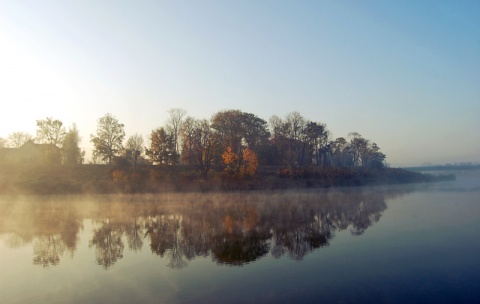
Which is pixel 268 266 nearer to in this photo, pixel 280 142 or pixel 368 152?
pixel 280 142

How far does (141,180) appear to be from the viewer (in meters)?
67.8

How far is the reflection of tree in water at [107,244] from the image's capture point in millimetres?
21291

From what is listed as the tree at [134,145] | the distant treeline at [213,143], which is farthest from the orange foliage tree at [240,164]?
the tree at [134,145]

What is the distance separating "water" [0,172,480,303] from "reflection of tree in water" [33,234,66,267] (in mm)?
74

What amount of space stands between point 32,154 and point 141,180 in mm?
38084

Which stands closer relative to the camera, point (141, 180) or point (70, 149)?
point (141, 180)

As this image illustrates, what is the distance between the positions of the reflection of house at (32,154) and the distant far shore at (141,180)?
4.94 m

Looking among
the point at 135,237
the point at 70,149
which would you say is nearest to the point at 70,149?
the point at 70,149

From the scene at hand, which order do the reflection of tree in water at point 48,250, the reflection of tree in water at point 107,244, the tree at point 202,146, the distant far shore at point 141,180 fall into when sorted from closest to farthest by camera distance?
the reflection of tree in water at point 48,250
the reflection of tree in water at point 107,244
the distant far shore at point 141,180
the tree at point 202,146

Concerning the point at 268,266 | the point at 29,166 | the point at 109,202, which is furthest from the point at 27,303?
the point at 29,166

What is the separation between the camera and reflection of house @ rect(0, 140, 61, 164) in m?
78.8

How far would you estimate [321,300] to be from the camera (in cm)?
1365

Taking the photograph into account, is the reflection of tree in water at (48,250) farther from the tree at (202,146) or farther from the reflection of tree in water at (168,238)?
the tree at (202,146)

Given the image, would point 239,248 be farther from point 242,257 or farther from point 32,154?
point 32,154
